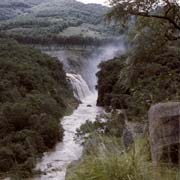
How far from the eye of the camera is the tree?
10.7 m

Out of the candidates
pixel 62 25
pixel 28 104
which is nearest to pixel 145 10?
pixel 28 104

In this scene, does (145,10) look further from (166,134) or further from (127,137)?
(166,134)

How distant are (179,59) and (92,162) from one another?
1462cm

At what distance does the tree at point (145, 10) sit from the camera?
35.2 ft

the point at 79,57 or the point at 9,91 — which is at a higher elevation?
the point at 79,57

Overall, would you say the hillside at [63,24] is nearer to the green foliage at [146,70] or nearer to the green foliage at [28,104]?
the green foliage at [28,104]

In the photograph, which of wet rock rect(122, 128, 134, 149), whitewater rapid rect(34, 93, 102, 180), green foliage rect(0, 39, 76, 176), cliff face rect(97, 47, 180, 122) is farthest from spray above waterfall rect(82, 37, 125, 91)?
wet rock rect(122, 128, 134, 149)

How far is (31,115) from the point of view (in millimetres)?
30656

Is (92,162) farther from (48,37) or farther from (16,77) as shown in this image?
(48,37)

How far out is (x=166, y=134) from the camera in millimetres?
6414

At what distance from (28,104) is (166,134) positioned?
26635 millimetres

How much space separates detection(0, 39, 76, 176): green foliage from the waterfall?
3.04ft

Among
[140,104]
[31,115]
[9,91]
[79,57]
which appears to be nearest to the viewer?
[140,104]

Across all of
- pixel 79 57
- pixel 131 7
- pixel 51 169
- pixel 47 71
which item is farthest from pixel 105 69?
pixel 131 7
